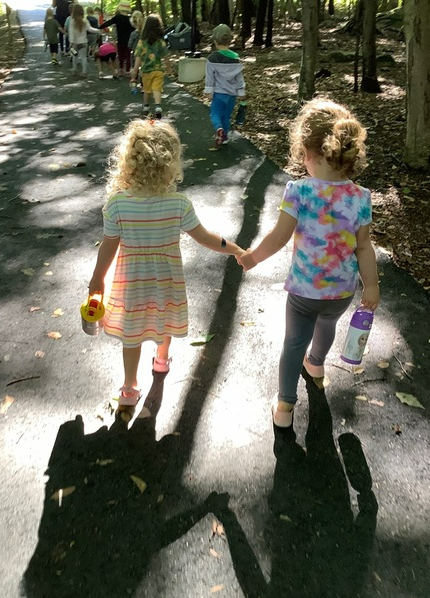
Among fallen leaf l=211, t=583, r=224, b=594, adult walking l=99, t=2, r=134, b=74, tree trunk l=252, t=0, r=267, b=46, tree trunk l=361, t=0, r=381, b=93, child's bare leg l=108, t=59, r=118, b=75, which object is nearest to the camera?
fallen leaf l=211, t=583, r=224, b=594

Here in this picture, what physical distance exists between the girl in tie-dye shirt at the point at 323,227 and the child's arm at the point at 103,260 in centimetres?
75

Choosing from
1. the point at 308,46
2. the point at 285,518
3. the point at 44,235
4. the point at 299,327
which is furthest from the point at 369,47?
the point at 285,518

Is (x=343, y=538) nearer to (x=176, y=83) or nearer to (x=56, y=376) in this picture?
(x=56, y=376)

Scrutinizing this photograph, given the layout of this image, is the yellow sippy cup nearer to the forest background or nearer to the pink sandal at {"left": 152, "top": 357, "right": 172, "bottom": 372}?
the pink sandal at {"left": 152, "top": 357, "right": 172, "bottom": 372}

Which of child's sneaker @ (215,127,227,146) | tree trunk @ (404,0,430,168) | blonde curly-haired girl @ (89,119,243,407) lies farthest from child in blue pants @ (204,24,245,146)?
blonde curly-haired girl @ (89,119,243,407)

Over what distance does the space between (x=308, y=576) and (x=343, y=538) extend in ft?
0.88

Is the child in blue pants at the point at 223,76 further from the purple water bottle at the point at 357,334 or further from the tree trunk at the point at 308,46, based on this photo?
the purple water bottle at the point at 357,334

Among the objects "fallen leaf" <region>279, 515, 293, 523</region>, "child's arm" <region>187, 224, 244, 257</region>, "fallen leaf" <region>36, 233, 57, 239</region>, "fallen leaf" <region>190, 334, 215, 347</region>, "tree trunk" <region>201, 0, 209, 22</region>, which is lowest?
"tree trunk" <region>201, 0, 209, 22</region>

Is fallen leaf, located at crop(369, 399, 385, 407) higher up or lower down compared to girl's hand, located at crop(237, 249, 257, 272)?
lower down

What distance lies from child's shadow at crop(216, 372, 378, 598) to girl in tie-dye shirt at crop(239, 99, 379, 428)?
0.45 m

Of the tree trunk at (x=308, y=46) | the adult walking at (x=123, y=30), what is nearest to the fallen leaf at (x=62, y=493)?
the tree trunk at (x=308, y=46)

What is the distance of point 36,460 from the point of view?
2.87 metres

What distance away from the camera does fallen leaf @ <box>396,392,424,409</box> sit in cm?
332

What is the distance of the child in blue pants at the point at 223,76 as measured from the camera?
8.12 m
